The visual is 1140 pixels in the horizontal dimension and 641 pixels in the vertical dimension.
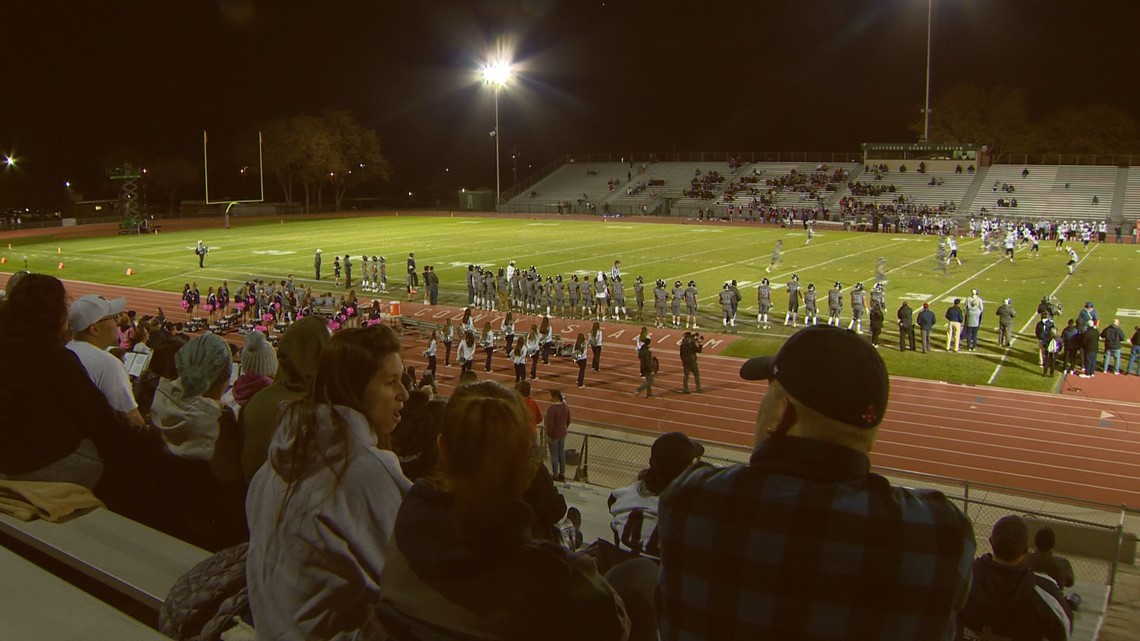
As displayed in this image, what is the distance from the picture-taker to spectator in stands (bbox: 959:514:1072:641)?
10.9ft

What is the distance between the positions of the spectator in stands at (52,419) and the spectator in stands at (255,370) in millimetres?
538

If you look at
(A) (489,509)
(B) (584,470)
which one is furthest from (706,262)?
(A) (489,509)

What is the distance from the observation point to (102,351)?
4535 mm

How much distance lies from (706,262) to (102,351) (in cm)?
3329

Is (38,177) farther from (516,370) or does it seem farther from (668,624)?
(668,624)

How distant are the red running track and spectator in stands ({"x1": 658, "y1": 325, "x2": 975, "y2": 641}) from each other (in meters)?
12.3

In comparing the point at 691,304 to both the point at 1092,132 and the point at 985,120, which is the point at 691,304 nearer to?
the point at 985,120

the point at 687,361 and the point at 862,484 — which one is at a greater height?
the point at 862,484

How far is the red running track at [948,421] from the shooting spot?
1350cm

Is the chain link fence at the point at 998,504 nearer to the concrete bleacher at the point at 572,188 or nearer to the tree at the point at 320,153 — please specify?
the concrete bleacher at the point at 572,188

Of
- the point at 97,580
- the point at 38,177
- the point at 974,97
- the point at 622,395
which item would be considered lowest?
the point at 622,395

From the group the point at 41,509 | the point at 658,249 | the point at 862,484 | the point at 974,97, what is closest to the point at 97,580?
the point at 41,509

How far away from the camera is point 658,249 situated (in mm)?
41719

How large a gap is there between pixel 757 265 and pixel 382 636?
3474 centimetres
